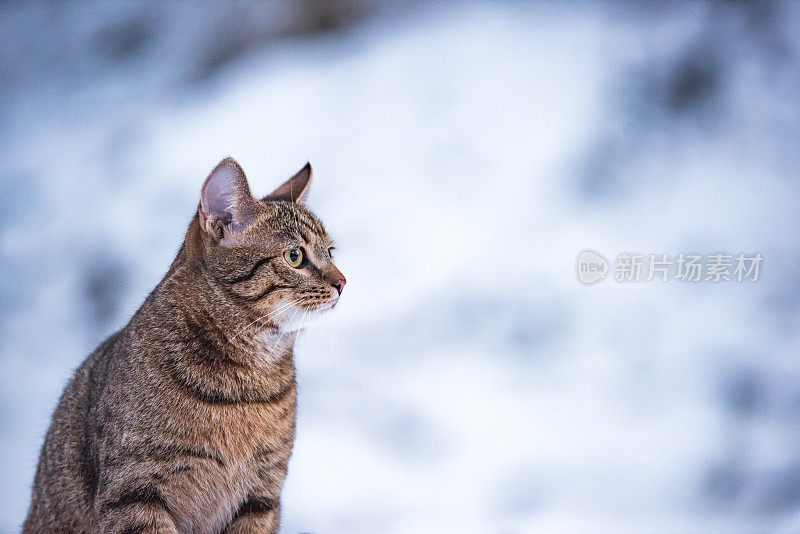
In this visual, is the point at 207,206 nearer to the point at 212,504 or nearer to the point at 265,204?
the point at 265,204

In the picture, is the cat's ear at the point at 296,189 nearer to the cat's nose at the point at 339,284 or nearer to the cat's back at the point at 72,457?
the cat's nose at the point at 339,284

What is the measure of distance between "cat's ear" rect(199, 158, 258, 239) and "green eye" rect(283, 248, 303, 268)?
0.11m

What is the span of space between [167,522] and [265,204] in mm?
689

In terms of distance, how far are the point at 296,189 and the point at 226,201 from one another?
27 centimetres

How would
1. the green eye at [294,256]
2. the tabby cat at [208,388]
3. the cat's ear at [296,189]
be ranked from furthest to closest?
1. the cat's ear at [296,189]
2. the green eye at [294,256]
3. the tabby cat at [208,388]

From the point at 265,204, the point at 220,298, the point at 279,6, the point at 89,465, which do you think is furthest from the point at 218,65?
the point at 89,465

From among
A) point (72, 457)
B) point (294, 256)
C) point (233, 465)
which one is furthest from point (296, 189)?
point (72, 457)

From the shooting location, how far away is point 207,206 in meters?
1.67

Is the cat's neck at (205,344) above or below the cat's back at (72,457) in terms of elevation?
above

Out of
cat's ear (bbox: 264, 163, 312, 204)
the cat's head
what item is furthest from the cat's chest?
Result: cat's ear (bbox: 264, 163, 312, 204)

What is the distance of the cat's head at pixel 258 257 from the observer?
165 cm

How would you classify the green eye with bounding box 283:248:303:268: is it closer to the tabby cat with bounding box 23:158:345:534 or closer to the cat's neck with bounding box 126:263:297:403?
the tabby cat with bounding box 23:158:345:534

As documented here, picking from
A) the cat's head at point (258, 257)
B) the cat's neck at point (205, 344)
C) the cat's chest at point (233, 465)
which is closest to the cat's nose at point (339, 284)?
the cat's head at point (258, 257)

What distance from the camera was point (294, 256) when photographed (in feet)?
5.63
